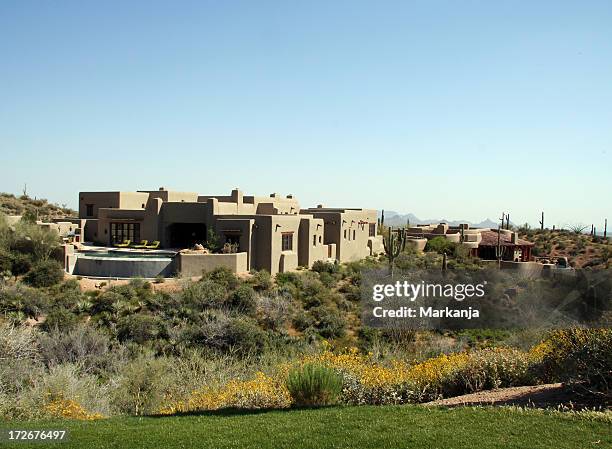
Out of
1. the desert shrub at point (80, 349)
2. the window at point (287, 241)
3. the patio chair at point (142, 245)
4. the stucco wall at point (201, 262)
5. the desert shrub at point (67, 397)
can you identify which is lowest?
the desert shrub at point (80, 349)

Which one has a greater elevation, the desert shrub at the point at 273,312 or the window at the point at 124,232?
the window at the point at 124,232

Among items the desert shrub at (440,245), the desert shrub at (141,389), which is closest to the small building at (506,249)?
the desert shrub at (440,245)

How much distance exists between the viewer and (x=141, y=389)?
15594mm

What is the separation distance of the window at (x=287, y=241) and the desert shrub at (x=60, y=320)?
38.9 feet

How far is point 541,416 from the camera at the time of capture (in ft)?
29.9

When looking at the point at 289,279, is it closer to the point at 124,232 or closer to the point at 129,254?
the point at 129,254

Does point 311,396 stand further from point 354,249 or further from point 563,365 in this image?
point 354,249

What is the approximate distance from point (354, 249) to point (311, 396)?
2925 cm

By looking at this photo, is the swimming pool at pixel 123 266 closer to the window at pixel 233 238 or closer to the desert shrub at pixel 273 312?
the window at pixel 233 238

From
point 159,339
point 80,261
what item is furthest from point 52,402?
point 80,261

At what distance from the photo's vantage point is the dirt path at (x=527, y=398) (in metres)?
9.91

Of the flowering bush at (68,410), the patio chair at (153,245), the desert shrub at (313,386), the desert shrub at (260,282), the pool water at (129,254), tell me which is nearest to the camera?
the desert shrub at (313,386)

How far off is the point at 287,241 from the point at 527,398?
23469 millimetres

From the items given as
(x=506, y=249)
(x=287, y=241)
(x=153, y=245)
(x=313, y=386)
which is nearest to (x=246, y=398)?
Answer: (x=313, y=386)
